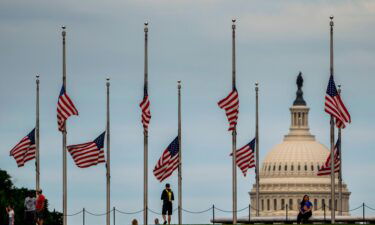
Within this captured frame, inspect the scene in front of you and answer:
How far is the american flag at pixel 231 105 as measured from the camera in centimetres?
13212

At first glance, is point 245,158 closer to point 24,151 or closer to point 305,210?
point 24,151

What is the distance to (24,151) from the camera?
138 metres

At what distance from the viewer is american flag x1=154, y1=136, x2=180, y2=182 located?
138 m

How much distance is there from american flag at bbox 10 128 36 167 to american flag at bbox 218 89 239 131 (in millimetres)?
12236

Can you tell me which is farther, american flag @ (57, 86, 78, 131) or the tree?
the tree

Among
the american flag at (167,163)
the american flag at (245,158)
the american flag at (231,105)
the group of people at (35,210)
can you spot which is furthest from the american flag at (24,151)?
the group of people at (35,210)

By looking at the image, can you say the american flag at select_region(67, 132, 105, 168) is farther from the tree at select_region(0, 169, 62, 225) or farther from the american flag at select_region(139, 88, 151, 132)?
the tree at select_region(0, 169, 62, 225)

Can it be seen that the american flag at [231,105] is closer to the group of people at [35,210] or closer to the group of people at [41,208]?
the group of people at [41,208]

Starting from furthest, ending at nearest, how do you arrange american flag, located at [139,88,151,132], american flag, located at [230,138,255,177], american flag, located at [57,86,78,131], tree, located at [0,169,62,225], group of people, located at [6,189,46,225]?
tree, located at [0,169,62,225] → american flag, located at [230,138,255,177] → american flag, located at [139,88,151,132] → american flag, located at [57,86,78,131] → group of people, located at [6,189,46,225]

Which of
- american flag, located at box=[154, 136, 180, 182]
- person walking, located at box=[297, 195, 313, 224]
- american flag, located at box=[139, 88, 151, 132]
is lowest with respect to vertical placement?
person walking, located at box=[297, 195, 313, 224]

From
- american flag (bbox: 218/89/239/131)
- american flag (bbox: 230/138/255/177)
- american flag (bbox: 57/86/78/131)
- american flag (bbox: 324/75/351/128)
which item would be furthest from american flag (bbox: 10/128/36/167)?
american flag (bbox: 324/75/351/128)

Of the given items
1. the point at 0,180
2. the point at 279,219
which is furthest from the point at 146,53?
the point at 0,180

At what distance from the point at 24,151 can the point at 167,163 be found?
26.5 ft

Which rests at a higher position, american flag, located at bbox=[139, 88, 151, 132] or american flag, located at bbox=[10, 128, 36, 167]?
american flag, located at bbox=[139, 88, 151, 132]
